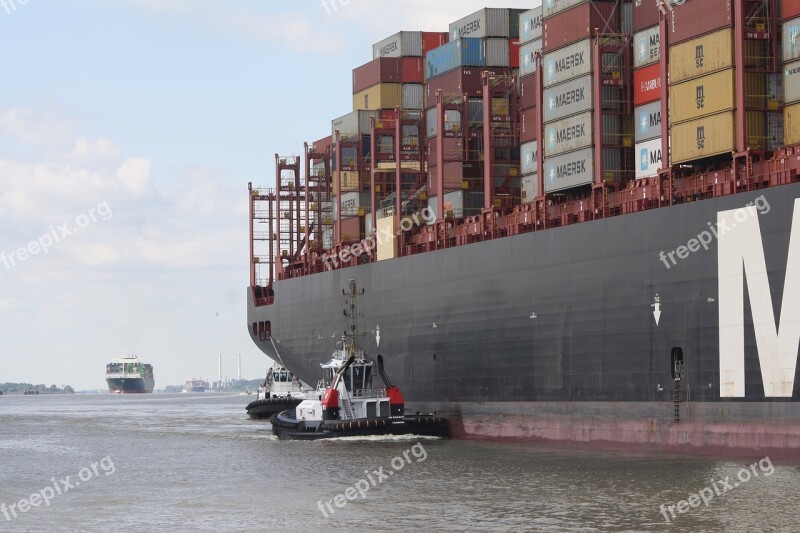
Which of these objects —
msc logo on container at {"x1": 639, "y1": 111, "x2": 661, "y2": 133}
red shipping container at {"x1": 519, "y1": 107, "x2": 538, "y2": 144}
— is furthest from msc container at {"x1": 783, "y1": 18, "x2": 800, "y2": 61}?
red shipping container at {"x1": 519, "y1": 107, "x2": 538, "y2": 144}

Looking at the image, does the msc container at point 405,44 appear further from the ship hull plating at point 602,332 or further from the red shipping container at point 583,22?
the red shipping container at point 583,22

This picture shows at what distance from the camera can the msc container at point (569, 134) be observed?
5050 centimetres

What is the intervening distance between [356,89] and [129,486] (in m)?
37.9

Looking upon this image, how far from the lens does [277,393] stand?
81.4 meters

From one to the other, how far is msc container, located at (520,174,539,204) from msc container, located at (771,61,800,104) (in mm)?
14921

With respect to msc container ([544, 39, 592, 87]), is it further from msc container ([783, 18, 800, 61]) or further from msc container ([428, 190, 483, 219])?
msc container ([783, 18, 800, 61])

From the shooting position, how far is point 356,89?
246 ft

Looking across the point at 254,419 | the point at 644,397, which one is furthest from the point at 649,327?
the point at 254,419

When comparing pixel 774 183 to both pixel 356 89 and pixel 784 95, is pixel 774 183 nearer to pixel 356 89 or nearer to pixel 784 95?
pixel 784 95

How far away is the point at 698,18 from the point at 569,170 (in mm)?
9264

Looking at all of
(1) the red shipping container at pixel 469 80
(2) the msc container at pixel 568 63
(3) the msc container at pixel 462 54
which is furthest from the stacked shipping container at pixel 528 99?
(3) the msc container at pixel 462 54

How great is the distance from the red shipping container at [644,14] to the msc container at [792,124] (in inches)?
317

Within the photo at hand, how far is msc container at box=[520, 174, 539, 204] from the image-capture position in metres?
55.8

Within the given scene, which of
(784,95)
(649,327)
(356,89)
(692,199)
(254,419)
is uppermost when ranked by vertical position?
(356,89)
